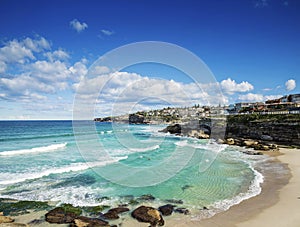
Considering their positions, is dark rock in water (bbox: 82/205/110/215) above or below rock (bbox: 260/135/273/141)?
below

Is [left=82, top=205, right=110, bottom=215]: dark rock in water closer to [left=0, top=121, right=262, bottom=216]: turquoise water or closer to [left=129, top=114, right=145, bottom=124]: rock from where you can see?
[left=0, top=121, right=262, bottom=216]: turquoise water

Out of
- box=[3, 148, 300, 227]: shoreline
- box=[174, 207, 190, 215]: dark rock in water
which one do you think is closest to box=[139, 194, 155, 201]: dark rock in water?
box=[174, 207, 190, 215]: dark rock in water

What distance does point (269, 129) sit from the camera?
38.4 m

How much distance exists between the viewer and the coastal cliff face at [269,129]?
112 ft

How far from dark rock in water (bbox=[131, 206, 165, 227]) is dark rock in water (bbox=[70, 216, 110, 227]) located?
138 centimetres

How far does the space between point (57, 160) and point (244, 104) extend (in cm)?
10120

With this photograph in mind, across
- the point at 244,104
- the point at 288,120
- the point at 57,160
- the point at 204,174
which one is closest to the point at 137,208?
the point at 204,174

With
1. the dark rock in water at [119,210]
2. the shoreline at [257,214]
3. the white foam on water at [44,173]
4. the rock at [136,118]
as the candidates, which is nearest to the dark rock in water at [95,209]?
Answer: the dark rock in water at [119,210]

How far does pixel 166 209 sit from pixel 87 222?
11.9 feet

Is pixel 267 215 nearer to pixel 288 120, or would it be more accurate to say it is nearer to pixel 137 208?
pixel 137 208

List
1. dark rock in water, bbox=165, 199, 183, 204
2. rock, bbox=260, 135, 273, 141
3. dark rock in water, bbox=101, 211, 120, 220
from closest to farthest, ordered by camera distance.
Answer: dark rock in water, bbox=101, 211, 120, 220 < dark rock in water, bbox=165, 199, 183, 204 < rock, bbox=260, 135, 273, 141

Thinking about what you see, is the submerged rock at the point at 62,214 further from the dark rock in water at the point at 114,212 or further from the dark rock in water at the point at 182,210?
the dark rock in water at the point at 182,210

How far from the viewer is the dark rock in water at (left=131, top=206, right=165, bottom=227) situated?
29.4 ft

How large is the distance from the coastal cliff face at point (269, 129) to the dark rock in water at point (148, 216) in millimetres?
31178
